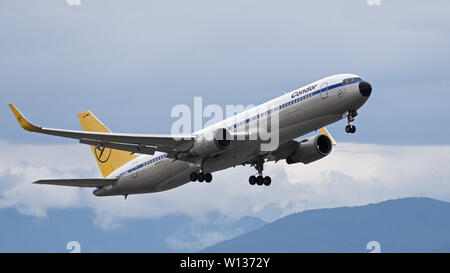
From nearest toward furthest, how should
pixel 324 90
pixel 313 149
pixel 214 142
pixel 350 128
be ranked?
pixel 324 90 < pixel 350 128 < pixel 214 142 < pixel 313 149

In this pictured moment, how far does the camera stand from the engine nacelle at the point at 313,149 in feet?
181

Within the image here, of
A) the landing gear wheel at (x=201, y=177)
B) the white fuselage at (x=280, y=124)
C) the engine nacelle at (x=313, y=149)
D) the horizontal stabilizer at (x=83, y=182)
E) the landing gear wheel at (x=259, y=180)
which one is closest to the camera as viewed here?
the white fuselage at (x=280, y=124)

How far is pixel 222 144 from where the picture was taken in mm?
47812

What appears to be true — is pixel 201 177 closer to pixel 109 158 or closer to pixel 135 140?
pixel 135 140

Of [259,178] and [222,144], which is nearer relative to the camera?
[222,144]

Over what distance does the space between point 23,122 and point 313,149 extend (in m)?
24.0

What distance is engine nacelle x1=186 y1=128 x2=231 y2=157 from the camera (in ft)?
156

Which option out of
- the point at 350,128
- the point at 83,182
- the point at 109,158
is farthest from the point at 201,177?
the point at 109,158

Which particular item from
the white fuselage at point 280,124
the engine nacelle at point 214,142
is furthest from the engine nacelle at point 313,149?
the engine nacelle at point 214,142

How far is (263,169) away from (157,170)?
9.06 metres

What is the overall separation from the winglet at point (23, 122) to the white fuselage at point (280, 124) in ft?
40.8

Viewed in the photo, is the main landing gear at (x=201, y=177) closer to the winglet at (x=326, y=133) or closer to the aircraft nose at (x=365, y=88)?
the winglet at (x=326, y=133)

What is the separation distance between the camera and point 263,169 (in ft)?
183
